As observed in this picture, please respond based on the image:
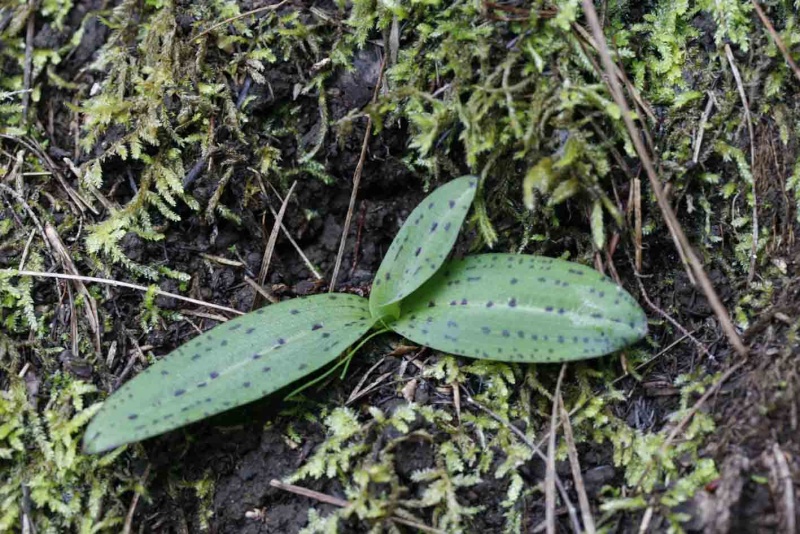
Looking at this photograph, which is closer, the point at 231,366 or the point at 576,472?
the point at 576,472

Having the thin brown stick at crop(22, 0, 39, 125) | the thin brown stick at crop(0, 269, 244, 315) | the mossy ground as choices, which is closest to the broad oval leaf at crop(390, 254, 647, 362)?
the mossy ground

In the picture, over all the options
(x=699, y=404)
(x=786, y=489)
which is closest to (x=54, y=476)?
(x=699, y=404)

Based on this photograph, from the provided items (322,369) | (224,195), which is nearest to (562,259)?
(322,369)

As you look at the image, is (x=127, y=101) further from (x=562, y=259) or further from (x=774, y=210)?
(x=774, y=210)

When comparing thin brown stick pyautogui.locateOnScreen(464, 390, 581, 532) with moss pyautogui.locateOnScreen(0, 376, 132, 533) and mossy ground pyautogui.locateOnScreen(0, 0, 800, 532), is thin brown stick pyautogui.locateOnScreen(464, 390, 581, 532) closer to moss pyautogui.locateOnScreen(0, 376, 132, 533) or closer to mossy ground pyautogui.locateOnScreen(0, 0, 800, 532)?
mossy ground pyautogui.locateOnScreen(0, 0, 800, 532)

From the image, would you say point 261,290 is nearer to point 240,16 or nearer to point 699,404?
point 240,16
